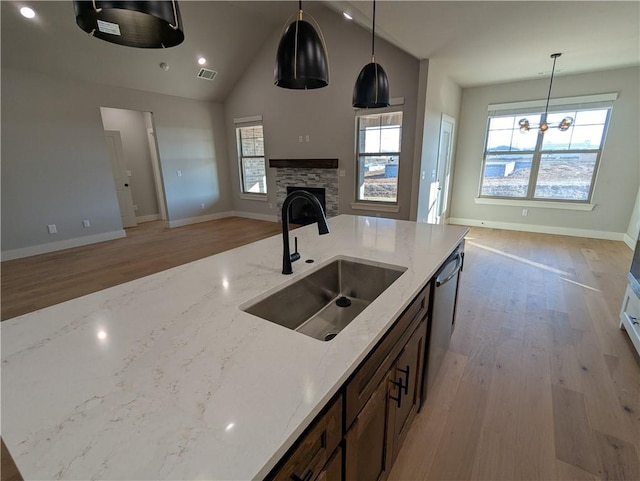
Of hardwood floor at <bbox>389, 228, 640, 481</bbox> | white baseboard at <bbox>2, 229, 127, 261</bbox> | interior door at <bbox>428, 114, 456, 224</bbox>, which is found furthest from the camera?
interior door at <bbox>428, 114, 456, 224</bbox>

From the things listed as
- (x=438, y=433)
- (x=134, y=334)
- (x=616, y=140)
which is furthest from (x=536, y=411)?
(x=616, y=140)

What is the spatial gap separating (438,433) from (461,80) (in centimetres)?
580

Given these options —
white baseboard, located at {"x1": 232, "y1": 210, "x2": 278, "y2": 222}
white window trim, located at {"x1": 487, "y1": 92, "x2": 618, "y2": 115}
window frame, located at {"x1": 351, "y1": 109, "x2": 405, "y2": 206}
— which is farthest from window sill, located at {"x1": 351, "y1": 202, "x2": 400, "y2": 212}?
white window trim, located at {"x1": 487, "y1": 92, "x2": 618, "y2": 115}

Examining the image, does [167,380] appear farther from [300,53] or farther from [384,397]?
[300,53]

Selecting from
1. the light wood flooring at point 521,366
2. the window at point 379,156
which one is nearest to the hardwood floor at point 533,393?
the light wood flooring at point 521,366

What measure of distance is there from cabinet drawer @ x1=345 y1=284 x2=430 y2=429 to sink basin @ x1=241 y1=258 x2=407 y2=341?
0.24 m

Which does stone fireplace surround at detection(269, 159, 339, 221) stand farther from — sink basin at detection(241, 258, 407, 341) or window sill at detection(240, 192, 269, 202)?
sink basin at detection(241, 258, 407, 341)

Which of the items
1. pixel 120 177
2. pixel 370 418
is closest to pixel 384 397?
pixel 370 418

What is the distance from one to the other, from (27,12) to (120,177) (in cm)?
314

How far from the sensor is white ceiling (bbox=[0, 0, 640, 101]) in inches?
113

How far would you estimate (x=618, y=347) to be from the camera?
230 cm

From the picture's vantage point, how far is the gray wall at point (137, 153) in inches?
254

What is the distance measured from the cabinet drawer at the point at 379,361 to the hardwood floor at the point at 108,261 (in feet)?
11.9

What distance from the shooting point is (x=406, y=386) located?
1.30 metres
